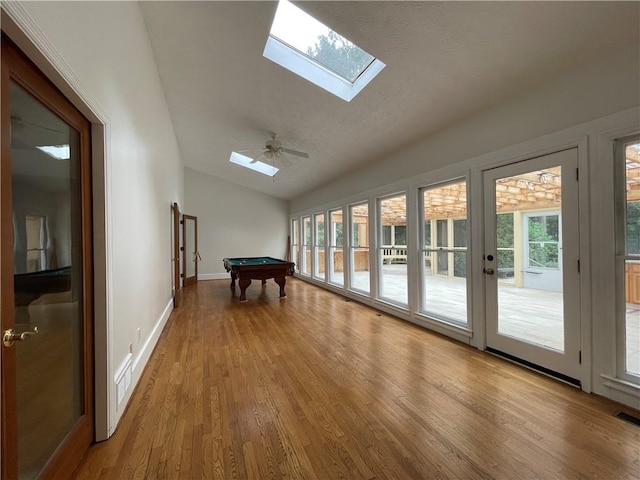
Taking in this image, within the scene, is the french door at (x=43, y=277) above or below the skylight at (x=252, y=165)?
below

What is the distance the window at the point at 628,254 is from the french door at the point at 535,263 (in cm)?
24

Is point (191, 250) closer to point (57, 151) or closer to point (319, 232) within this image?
point (319, 232)

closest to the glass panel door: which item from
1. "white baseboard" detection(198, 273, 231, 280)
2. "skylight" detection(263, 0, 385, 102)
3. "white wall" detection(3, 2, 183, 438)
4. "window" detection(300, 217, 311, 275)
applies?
"white wall" detection(3, 2, 183, 438)

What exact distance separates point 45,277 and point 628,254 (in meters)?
3.54

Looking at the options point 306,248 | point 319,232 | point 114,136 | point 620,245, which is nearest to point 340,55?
point 114,136

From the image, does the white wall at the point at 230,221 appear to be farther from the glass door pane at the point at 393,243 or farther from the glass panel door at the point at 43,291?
the glass panel door at the point at 43,291

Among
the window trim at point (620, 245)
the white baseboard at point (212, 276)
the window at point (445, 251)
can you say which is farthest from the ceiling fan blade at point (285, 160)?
the window trim at point (620, 245)

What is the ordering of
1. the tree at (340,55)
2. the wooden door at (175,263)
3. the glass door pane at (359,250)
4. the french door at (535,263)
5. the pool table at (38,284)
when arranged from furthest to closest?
the glass door pane at (359,250) → the wooden door at (175,263) → the tree at (340,55) → the french door at (535,263) → the pool table at (38,284)

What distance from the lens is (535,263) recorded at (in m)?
2.54

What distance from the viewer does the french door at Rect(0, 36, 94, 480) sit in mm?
1004

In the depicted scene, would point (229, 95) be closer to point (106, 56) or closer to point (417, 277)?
point (106, 56)

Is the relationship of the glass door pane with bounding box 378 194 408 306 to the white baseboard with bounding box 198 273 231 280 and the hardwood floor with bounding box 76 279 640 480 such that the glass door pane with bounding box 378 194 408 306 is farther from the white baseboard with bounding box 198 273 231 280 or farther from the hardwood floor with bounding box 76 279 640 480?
the white baseboard with bounding box 198 273 231 280

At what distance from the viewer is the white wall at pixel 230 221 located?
8.33m

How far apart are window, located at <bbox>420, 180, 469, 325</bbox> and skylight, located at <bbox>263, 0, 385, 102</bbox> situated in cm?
165
